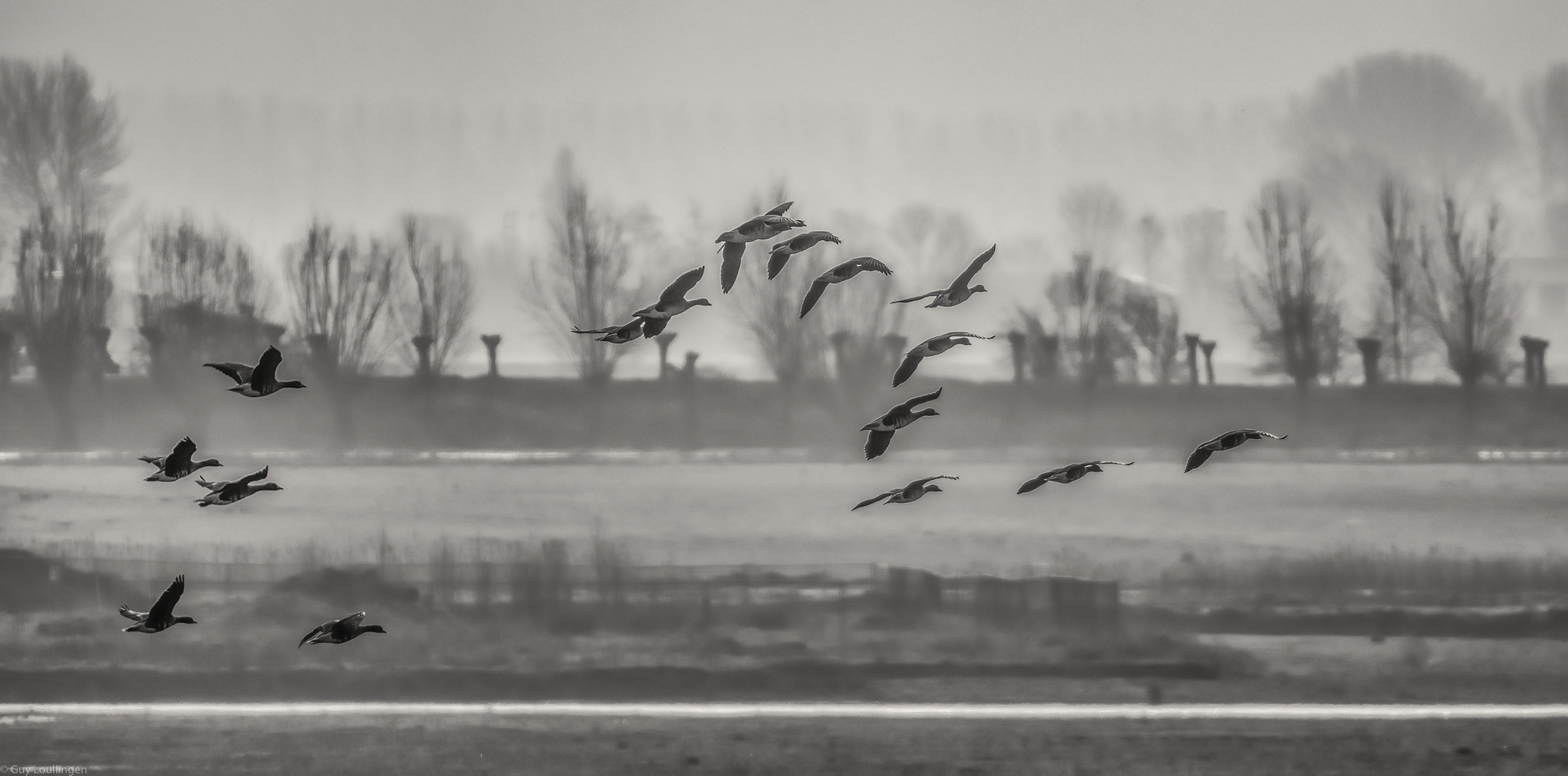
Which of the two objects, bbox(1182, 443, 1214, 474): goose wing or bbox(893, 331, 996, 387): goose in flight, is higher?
bbox(893, 331, 996, 387): goose in flight

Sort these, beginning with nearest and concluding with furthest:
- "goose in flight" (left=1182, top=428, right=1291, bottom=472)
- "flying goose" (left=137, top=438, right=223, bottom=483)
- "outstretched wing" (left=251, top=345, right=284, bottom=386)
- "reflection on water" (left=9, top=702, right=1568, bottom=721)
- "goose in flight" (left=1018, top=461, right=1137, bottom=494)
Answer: "outstretched wing" (left=251, top=345, right=284, bottom=386) → "flying goose" (left=137, top=438, right=223, bottom=483) → "goose in flight" (left=1182, top=428, right=1291, bottom=472) → "goose in flight" (left=1018, top=461, right=1137, bottom=494) → "reflection on water" (left=9, top=702, right=1568, bottom=721)

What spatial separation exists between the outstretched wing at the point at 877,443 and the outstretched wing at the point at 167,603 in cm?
320

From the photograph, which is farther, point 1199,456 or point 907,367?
point 1199,456

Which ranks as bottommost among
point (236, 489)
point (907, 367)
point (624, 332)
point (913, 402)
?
point (236, 489)

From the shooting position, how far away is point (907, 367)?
6473mm

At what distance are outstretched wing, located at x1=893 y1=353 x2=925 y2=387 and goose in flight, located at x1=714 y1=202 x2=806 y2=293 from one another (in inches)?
34.0

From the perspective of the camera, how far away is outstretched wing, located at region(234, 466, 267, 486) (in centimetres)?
610

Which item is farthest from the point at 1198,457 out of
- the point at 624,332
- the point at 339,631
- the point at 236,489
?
the point at 236,489

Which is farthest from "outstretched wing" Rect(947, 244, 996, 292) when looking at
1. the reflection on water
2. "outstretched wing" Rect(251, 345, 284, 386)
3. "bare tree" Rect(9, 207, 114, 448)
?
the reflection on water

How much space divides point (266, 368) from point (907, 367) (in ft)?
9.56

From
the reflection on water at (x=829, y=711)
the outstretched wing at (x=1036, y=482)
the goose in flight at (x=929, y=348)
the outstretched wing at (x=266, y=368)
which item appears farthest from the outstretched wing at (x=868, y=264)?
the reflection on water at (x=829, y=711)

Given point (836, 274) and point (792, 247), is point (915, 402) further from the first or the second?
point (792, 247)

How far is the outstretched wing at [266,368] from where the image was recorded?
5.09 metres

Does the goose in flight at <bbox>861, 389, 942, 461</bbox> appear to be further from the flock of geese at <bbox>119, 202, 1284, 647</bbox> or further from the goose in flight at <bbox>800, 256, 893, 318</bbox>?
the goose in flight at <bbox>800, 256, 893, 318</bbox>
